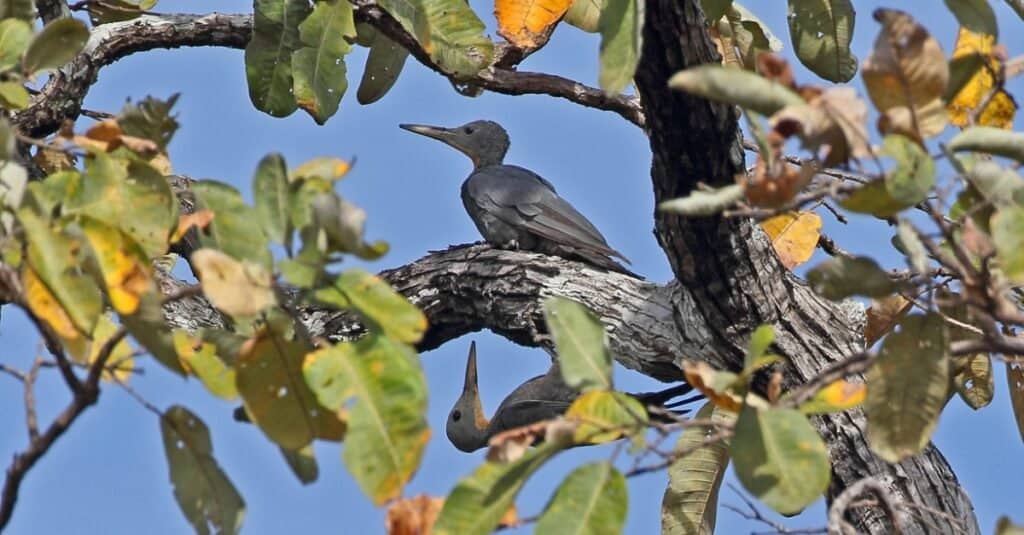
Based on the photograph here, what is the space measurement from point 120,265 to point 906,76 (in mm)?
1241

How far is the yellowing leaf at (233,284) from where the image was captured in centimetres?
219

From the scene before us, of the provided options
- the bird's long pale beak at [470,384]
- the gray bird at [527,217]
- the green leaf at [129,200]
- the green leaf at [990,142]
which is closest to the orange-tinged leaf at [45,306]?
the green leaf at [129,200]

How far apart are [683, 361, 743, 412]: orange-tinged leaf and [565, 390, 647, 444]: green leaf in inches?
5.1

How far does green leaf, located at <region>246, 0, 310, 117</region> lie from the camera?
4.53m

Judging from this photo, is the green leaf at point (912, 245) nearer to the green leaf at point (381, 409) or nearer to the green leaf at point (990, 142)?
the green leaf at point (990, 142)

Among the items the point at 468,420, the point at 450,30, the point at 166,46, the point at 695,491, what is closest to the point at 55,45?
the point at 450,30

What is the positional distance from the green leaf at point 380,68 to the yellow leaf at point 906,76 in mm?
2902

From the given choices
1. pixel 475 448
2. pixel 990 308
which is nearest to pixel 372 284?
pixel 990 308

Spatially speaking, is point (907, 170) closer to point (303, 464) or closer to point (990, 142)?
point (990, 142)

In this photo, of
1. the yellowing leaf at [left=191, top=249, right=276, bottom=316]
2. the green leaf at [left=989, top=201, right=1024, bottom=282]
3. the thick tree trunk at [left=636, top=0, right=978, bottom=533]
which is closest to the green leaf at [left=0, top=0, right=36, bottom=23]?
the yellowing leaf at [left=191, top=249, right=276, bottom=316]

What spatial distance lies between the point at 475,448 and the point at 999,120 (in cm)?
504

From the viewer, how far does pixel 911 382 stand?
2.44 meters

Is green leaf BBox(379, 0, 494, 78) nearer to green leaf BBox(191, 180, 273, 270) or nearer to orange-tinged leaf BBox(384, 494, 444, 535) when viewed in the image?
green leaf BBox(191, 180, 273, 270)

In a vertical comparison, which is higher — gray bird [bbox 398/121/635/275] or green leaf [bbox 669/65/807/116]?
gray bird [bbox 398/121/635/275]
